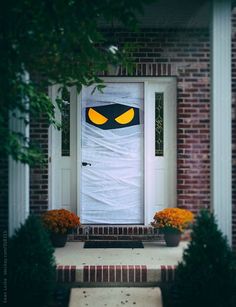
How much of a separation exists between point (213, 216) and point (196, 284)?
2.26 feet

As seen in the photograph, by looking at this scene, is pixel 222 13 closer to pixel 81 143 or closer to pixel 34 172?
pixel 81 143

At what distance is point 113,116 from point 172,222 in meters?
1.80

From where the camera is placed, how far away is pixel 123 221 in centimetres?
744

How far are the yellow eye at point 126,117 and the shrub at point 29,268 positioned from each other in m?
2.99

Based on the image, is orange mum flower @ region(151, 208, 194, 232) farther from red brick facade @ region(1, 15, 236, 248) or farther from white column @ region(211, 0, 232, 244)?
white column @ region(211, 0, 232, 244)

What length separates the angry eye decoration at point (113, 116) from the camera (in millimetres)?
7438

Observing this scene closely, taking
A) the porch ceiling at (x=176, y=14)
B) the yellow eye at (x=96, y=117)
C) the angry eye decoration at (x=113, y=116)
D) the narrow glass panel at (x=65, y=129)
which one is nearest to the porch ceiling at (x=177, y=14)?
the porch ceiling at (x=176, y=14)

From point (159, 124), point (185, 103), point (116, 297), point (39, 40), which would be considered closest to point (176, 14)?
point (185, 103)

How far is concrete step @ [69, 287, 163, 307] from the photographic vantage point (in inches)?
200

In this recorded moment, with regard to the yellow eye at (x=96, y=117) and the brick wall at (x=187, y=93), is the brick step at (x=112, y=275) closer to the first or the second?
the brick wall at (x=187, y=93)

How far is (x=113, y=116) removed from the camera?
745cm

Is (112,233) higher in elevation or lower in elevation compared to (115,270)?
higher

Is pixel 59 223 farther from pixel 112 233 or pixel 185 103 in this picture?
pixel 185 103

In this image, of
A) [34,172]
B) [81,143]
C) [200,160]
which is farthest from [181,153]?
[34,172]
